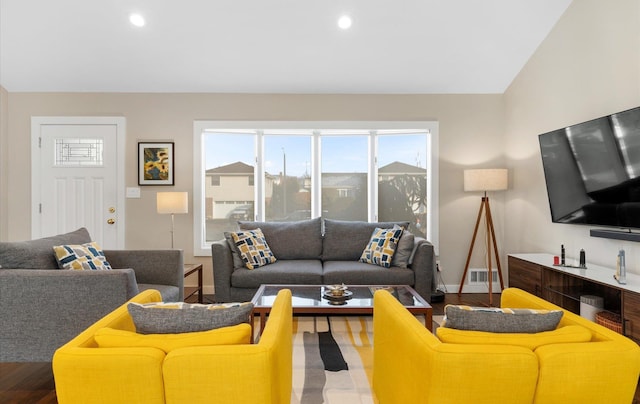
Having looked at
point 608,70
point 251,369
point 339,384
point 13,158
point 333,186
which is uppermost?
point 608,70

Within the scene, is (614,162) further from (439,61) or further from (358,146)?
(358,146)

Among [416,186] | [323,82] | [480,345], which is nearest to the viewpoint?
[480,345]

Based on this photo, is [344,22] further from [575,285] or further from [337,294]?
[575,285]

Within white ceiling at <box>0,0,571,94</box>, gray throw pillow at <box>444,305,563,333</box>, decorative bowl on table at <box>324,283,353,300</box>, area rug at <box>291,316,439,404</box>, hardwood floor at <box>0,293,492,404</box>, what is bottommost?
hardwood floor at <box>0,293,492,404</box>

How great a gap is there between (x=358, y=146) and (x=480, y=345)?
12.6 ft

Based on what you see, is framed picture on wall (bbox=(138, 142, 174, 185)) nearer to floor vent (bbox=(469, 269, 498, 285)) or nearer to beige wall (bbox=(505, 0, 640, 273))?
floor vent (bbox=(469, 269, 498, 285))

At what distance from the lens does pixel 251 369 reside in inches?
45.3

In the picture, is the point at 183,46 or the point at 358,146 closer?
the point at 183,46

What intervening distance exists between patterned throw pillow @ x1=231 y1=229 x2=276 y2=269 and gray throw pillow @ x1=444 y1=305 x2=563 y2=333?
9.08 ft

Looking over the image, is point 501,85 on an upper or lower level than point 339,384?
upper

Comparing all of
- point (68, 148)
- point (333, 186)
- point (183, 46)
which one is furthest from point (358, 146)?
point (68, 148)

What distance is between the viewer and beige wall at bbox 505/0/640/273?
297cm

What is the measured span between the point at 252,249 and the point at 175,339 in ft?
8.88

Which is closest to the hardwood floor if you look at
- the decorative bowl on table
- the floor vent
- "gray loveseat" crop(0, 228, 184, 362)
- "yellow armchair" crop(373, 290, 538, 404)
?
"gray loveseat" crop(0, 228, 184, 362)
